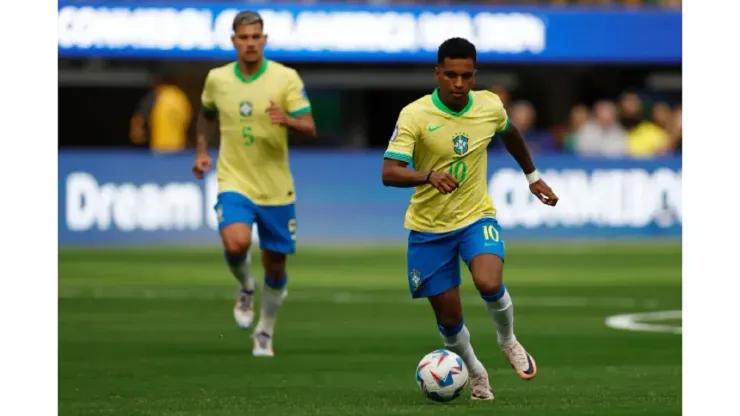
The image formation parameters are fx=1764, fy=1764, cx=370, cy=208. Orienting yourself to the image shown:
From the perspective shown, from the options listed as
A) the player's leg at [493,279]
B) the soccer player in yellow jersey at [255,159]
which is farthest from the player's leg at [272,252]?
the player's leg at [493,279]

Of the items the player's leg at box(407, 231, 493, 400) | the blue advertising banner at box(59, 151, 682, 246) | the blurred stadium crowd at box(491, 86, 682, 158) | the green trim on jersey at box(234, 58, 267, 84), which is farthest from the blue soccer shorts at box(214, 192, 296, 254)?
the blurred stadium crowd at box(491, 86, 682, 158)

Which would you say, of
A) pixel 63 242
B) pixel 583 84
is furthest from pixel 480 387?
pixel 583 84

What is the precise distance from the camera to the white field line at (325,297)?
58.3ft

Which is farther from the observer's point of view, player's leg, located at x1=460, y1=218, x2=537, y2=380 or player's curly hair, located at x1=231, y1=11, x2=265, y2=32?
player's curly hair, located at x1=231, y1=11, x2=265, y2=32

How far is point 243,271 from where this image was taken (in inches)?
536

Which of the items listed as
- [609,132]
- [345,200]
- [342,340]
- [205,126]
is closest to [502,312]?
[205,126]

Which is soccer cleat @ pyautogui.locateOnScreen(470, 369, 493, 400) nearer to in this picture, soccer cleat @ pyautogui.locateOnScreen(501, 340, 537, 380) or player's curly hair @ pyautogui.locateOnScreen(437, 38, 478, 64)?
soccer cleat @ pyautogui.locateOnScreen(501, 340, 537, 380)

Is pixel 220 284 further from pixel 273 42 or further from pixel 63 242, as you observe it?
pixel 273 42

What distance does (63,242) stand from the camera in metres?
26.1

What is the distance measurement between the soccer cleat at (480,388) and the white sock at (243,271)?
352 cm

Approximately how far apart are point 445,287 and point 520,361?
0.61 metres

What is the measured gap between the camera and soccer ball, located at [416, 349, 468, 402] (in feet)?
32.6

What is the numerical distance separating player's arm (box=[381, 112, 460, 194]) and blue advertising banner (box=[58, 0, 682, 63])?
61.0 ft

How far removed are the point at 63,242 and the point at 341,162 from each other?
4406mm
